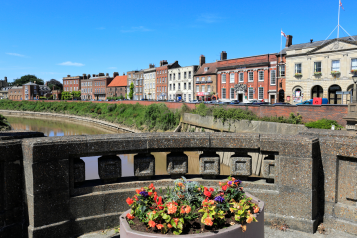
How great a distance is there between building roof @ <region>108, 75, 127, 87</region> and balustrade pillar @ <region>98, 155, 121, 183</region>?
289 feet

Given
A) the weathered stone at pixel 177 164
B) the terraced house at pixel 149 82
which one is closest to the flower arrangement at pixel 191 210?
the weathered stone at pixel 177 164

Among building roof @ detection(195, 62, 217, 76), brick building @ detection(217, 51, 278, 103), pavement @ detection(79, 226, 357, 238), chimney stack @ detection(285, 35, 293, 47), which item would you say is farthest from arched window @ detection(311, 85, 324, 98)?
pavement @ detection(79, 226, 357, 238)

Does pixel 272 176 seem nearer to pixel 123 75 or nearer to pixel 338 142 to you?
pixel 338 142

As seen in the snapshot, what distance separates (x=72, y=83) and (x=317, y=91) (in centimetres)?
9524

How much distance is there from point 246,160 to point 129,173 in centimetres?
1269

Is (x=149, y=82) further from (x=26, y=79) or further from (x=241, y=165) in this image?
(x=26, y=79)

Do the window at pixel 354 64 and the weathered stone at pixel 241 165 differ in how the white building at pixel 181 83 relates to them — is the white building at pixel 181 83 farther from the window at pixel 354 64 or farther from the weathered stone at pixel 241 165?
the weathered stone at pixel 241 165

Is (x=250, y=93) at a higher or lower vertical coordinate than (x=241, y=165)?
higher

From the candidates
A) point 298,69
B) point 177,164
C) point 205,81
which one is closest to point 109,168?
point 177,164

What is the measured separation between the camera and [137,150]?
12.9 ft

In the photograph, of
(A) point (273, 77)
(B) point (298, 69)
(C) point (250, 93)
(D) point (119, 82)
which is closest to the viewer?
(B) point (298, 69)

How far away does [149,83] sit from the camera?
257 feet

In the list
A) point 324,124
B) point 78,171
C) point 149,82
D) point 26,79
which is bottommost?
point 324,124

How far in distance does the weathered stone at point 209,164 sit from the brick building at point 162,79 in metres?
67.1
